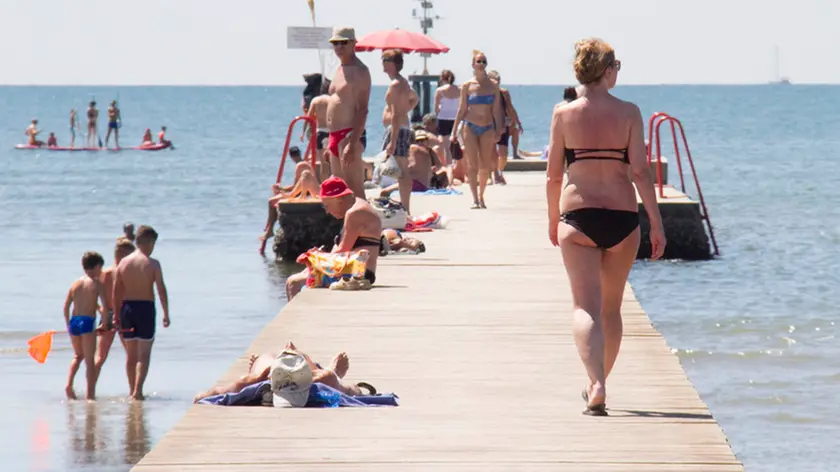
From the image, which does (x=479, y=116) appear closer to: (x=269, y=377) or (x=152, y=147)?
(x=269, y=377)

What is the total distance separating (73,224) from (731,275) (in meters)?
15.5

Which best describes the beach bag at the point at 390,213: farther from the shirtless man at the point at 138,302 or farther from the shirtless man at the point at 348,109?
the shirtless man at the point at 138,302

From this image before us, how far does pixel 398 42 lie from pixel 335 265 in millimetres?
12999

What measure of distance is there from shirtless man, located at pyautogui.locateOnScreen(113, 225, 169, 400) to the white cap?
4.59 meters

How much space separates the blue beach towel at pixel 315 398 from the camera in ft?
25.0

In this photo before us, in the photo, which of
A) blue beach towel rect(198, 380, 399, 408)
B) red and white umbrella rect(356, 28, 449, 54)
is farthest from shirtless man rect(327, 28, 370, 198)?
red and white umbrella rect(356, 28, 449, 54)

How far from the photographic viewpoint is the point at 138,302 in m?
12.1

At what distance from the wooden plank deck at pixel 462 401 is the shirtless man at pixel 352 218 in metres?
0.34

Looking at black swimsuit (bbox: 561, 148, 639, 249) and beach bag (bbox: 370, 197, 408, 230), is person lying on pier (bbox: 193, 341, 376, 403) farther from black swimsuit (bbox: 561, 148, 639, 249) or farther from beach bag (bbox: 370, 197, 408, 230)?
beach bag (bbox: 370, 197, 408, 230)

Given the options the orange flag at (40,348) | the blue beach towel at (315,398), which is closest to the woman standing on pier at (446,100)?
the orange flag at (40,348)

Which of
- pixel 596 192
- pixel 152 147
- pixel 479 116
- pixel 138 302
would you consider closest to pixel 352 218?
pixel 138 302

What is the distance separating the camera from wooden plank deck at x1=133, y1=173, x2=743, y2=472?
6578mm

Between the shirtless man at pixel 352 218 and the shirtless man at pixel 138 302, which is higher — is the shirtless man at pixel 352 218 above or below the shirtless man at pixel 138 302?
above

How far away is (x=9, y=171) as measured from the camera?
55219 mm
